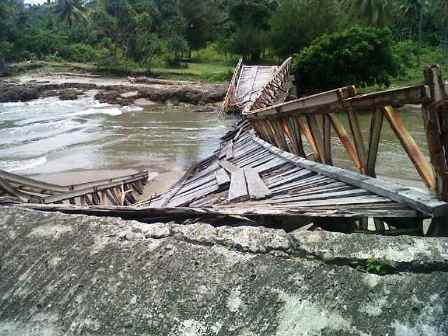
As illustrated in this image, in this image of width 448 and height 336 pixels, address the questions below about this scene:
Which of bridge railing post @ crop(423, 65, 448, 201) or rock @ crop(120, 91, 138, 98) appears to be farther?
rock @ crop(120, 91, 138, 98)

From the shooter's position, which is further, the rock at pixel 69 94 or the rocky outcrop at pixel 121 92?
the rock at pixel 69 94

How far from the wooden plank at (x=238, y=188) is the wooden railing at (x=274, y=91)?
655 cm

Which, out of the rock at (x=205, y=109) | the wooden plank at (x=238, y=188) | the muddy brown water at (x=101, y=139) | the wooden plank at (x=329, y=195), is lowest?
the muddy brown water at (x=101, y=139)

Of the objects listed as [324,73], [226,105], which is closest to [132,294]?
[226,105]

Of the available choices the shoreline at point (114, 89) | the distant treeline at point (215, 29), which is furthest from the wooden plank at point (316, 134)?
the distant treeline at point (215, 29)

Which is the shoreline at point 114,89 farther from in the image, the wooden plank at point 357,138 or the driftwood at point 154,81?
the wooden plank at point 357,138

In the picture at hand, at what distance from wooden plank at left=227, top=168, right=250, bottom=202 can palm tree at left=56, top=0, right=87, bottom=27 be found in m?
64.2

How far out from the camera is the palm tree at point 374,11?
122 ft

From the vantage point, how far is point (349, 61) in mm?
22812

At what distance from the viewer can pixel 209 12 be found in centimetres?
4609

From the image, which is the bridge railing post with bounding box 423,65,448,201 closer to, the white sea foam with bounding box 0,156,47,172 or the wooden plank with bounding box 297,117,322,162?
the wooden plank with bounding box 297,117,322,162

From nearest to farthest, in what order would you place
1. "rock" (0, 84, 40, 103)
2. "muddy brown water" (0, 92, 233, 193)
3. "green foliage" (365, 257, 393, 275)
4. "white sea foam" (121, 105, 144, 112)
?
"green foliage" (365, 257, 393, 275) < "muddy brown water" (0, 92, 233, 193) < "white sea foam" (121, 105, 144, 112) < "rock" (0, 84, 40, 103)

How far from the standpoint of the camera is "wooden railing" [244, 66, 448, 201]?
2.78 m

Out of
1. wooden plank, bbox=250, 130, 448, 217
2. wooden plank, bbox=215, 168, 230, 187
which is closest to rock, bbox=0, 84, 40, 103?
wooden plank, bbox=215, 168, 230, 187
